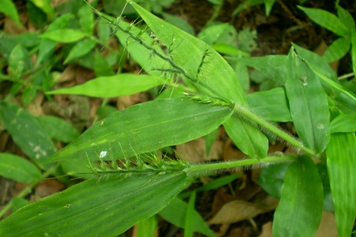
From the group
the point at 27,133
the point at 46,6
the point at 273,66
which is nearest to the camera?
the point at 273,66

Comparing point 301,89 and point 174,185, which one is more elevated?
point 301,89

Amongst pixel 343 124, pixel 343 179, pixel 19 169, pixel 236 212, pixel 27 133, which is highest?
pixel 343 124

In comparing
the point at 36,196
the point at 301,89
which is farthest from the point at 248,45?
the point at 36,196

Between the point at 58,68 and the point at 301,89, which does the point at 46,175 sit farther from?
the point at 301,89

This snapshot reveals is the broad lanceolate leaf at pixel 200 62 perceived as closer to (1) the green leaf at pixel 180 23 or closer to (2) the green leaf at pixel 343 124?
(2) the green leaf at pixel 343 124

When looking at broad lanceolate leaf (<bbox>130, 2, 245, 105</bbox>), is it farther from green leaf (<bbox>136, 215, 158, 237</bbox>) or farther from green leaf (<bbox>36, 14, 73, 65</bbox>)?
green leaf (<bbox>36, 14, 73, 65</bbox>)

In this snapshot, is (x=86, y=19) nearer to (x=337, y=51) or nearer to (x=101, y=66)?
(x=101, y=66)

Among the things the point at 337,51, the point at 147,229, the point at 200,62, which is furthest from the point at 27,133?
the point at 337,51

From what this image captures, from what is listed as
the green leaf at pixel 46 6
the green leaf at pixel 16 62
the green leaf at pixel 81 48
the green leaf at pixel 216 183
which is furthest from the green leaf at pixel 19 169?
the green leaf at pixel 46 6
